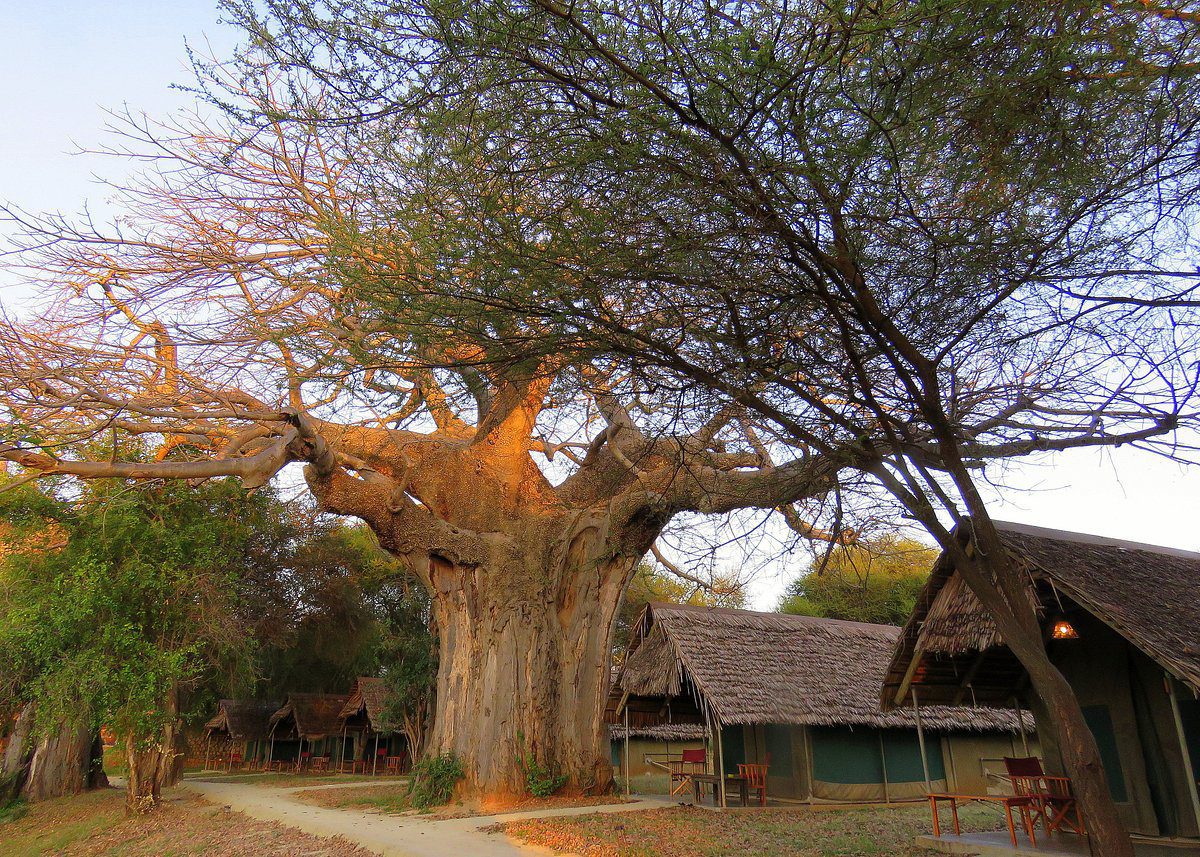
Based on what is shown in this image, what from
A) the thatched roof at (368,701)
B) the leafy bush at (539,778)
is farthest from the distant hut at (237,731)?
the leafy bush at (539,778)

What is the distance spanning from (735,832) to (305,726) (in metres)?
22.7

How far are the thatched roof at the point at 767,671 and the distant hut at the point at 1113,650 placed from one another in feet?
10.3

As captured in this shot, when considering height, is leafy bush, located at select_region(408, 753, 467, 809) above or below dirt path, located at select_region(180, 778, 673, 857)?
above

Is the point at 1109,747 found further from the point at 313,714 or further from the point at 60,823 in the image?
the point at 313,714

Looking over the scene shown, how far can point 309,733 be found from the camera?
27625 mm

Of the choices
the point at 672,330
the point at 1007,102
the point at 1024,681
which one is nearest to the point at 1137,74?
the point at 1007,102

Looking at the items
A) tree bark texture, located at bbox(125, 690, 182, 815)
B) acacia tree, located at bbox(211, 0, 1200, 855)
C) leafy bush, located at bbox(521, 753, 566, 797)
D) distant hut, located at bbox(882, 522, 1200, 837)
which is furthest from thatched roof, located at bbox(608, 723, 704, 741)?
acacia tree, located at bbox(211, 0, 1200, 855)

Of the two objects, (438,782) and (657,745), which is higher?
(438,782)

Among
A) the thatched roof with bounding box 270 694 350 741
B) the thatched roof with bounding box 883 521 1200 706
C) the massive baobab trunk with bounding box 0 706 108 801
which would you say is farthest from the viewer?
the thatched roof with bounding box 270 694 350 741

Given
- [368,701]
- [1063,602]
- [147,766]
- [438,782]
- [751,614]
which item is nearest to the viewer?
[1063,602]

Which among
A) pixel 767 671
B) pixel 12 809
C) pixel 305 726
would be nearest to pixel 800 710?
pixel 767 671

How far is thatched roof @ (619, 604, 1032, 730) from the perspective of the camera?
12438 mm

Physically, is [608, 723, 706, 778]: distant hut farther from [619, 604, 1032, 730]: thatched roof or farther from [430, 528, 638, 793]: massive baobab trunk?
[430, 528, 638, 793]: massive baobab trunk

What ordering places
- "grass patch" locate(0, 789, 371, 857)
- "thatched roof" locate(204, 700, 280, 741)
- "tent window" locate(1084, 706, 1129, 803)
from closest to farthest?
"tent window" locate(1084, 706, 1129, 803) → "grass patch" locate(0, 789, 371, 857) → "thatched roof" locate(204, 700, 280, 741)
